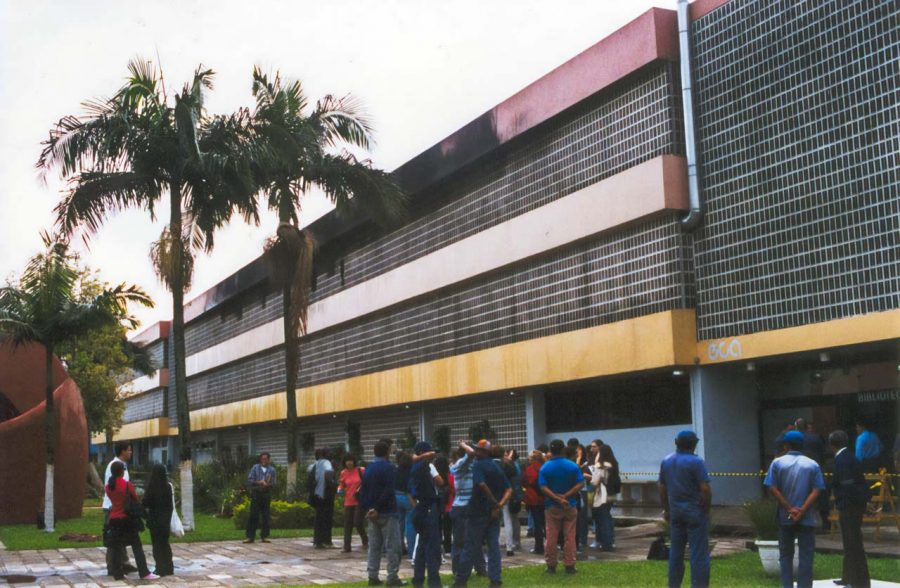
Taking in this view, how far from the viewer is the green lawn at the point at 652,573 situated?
1271cm

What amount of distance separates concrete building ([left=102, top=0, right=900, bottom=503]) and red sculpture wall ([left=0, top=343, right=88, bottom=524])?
10389mm

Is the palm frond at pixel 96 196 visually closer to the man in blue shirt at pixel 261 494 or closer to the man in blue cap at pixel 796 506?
the man in blue shirt at pixel 261 494

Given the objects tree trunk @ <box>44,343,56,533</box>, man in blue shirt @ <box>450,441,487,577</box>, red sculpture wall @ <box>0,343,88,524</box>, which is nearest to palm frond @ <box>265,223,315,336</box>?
tree trunk @ <box>44,343,56,533</box>

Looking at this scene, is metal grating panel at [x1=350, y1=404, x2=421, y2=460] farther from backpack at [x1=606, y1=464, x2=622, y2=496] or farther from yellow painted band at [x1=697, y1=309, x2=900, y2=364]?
backpack at [x1=606, y1=464, x2=622, y2=496]

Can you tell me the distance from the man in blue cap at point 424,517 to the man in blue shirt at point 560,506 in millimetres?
1679

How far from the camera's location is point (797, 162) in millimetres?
20297

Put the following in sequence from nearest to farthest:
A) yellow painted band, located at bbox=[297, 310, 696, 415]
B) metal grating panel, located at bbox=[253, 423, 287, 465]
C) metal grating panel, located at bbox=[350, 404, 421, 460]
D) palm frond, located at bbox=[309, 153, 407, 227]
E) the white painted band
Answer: yellow painted band, located at bbox=[297, 310, 696, 415] < the white painted band < palm frond, located at bbox=[309, 153, 407, 227] < metal grating panel, located at bbox=[350, 404, 421, 460] < metal grating panel, located at bbox=[253, 423, 287, 465]

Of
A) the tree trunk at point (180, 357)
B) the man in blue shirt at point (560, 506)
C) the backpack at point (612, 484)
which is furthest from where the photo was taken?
the tree trunk at point (180, 357)

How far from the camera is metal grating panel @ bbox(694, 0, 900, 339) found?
60.8ft

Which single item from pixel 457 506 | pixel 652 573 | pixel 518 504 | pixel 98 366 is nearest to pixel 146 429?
pixel 98 366

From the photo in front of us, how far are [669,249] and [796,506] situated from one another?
12915mm

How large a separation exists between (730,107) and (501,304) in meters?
10.0

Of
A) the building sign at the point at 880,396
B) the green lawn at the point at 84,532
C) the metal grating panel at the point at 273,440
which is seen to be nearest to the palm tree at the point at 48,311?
the green lawn at the point at 84,532

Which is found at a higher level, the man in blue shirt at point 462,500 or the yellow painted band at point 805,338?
the yellow painted band at point 805,338
